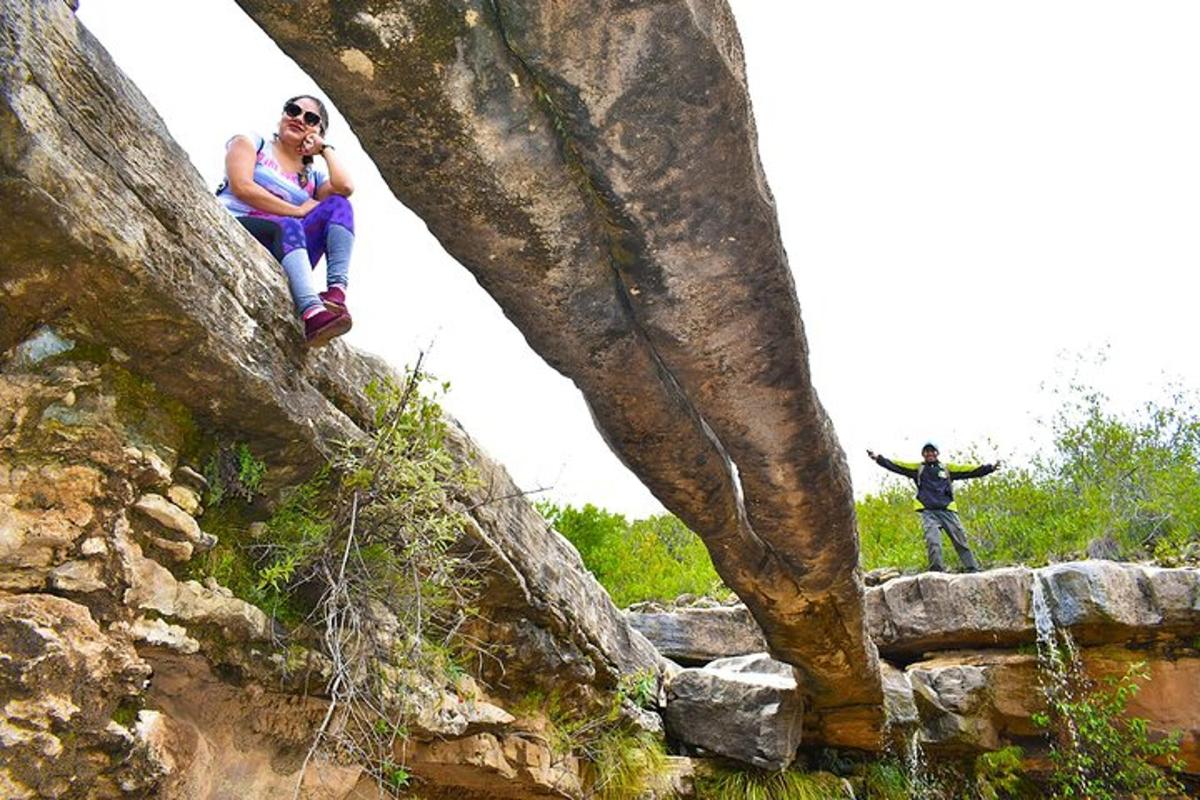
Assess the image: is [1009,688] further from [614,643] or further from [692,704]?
[614,643]

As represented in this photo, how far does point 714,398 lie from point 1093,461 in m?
15.5

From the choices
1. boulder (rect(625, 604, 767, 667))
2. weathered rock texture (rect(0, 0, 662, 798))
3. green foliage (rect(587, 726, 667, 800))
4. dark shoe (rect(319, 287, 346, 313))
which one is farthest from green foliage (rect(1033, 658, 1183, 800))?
dark shoe (rect(319, 287, 346, 313))

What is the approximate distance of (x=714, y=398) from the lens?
3.81 m

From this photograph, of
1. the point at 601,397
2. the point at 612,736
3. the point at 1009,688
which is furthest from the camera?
the point at 1009,688

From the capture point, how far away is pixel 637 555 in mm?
14828

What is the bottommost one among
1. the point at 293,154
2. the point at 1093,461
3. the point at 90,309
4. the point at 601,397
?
the point at 90,309

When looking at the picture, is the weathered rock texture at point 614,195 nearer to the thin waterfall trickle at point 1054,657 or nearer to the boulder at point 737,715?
the boulder at point 737,715

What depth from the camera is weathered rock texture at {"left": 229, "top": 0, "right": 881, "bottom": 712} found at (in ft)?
8.13

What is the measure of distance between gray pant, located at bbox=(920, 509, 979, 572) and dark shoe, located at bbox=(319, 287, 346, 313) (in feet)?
28.9

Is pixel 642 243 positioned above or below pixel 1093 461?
below

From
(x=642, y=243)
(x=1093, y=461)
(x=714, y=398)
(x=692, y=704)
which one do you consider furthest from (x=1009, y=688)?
(x=1093, y=461)

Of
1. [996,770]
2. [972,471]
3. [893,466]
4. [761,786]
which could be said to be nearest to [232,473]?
[761,786]

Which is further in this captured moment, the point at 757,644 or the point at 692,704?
the point at 757,644

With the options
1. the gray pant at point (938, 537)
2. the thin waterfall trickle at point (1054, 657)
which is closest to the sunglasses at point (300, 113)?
the thin waterfall trickle at point (1054, 657)
